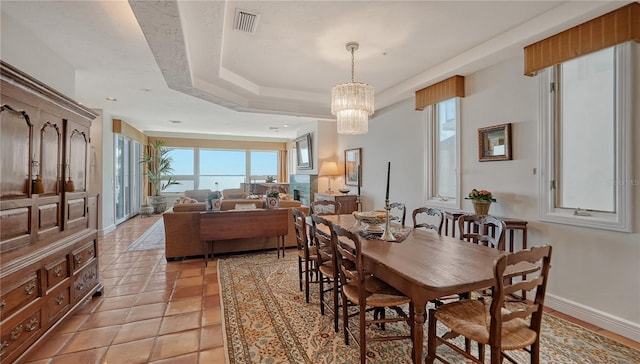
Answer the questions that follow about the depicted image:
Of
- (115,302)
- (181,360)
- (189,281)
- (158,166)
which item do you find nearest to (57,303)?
(115,302)

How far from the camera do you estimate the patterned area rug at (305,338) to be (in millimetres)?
1888

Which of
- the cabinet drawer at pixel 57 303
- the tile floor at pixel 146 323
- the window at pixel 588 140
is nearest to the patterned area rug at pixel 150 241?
the tile floor at pixel 146 323

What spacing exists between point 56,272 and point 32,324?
0.37 meters

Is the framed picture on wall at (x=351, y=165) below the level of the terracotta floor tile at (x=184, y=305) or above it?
above

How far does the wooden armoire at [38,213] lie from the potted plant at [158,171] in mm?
6369

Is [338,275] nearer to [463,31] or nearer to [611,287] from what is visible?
[611,287]

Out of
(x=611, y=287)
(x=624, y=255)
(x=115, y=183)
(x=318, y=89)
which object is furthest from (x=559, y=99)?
(x=115, y=183)

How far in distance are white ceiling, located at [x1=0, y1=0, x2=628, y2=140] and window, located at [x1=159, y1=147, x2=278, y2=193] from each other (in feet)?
15.8

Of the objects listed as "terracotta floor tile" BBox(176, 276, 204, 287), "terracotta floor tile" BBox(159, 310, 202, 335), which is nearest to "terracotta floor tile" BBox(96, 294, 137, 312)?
"terracotta floor tile" BBox(176, 276, 204, 287)

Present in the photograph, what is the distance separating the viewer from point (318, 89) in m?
4.82

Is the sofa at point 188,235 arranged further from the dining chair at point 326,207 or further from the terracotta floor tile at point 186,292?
the terracotta floor tile at point 186,292

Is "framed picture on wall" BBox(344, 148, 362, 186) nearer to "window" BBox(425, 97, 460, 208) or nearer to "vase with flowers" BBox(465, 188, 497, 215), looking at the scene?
"window" BBox(425, 97, 460, 208)

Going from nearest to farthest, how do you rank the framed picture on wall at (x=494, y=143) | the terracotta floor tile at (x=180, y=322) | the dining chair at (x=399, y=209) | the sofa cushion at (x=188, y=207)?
1. the terracotta floor tile at (x=180, y=322)
2. the dining chair at (x=399, y=209)
3. the framed picture on wall at (x=494, y=143)
4. the sofa cushion at (x=188, y=207)

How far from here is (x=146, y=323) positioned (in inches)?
91.7
